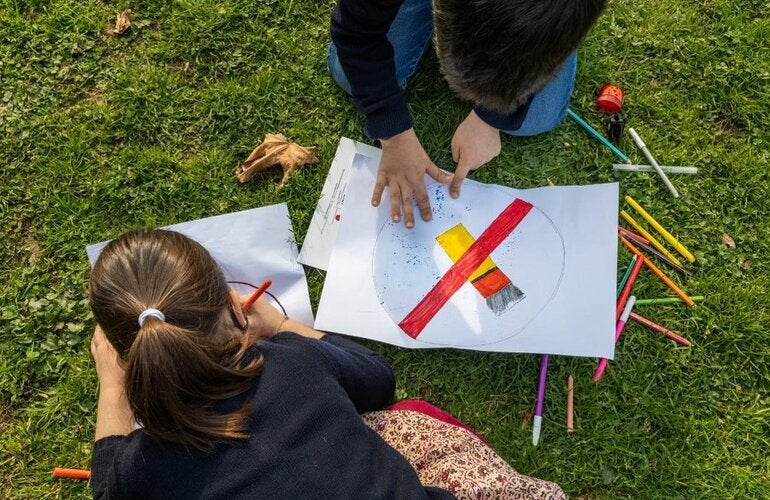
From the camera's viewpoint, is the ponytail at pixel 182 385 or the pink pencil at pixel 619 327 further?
the pink pencil at pixel 619 327

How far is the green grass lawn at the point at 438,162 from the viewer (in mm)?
1558

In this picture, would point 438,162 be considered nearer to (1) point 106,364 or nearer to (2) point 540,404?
(2) point 540,404

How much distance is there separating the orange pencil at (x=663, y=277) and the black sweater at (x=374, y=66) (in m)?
0.43

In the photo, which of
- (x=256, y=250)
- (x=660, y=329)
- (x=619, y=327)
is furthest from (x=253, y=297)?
(x=660, y=329)

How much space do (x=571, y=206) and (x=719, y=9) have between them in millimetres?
754

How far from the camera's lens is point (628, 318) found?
62.5 inches

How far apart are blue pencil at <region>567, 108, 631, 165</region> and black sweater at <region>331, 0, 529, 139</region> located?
223 mm

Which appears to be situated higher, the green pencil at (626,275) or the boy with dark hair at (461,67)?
the boy with dark hair at (461,67)

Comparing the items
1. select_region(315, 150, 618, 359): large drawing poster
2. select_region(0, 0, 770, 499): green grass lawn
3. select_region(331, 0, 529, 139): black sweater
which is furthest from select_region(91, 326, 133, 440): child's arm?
select_region(331, 0, 529, 139): black sweater

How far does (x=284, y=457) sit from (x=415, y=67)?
1.09 metres

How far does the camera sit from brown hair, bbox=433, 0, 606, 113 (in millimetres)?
1012

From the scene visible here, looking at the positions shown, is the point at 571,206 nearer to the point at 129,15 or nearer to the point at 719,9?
the point at 719,9

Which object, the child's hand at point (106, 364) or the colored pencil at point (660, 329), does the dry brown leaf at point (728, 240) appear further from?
the child's hand at point (106, 364)

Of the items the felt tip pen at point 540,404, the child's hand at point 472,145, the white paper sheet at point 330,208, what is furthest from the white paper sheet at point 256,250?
the felt tip pen at point 540,404
